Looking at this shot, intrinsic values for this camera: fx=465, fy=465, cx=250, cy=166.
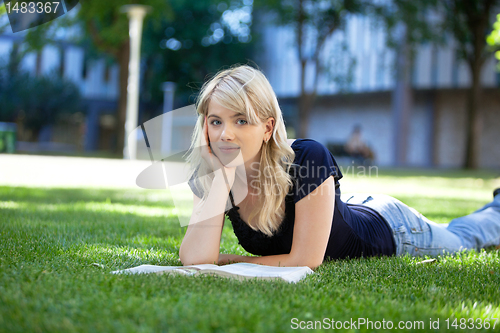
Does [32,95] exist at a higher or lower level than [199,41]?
lower

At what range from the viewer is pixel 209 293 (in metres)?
2.15

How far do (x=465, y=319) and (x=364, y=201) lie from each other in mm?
1851

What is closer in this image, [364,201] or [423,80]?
[364,201]

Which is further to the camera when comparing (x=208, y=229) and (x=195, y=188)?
(x=195, y=188)

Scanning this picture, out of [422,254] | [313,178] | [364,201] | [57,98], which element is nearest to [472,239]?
[422,254]

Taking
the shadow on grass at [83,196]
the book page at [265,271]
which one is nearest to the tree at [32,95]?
the shadow on grass at [83,196]

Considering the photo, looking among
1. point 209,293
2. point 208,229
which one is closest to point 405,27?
point 208,229

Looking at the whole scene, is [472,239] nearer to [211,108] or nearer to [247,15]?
[211,108]

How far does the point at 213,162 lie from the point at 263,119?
0.44m

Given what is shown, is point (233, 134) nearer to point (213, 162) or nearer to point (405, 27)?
point (213, 162)

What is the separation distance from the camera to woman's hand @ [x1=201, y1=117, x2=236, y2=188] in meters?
2.89

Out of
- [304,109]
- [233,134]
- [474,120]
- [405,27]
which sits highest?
[405,27]

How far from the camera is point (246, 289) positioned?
228cm

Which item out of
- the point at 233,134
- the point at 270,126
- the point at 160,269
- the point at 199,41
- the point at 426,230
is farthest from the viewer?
the point at 199,41
